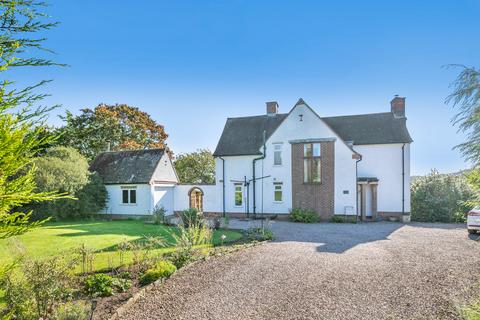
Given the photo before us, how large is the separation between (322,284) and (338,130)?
62.5 ft

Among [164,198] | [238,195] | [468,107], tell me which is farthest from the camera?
[164,198]

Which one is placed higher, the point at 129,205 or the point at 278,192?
the point at 278,192

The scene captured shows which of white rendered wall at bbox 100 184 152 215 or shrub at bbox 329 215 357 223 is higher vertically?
white rendered wall at bbox 100 184 152 215

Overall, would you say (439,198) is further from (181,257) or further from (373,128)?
(181,257)

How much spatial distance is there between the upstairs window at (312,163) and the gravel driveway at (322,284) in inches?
394

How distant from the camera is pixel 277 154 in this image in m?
22.8

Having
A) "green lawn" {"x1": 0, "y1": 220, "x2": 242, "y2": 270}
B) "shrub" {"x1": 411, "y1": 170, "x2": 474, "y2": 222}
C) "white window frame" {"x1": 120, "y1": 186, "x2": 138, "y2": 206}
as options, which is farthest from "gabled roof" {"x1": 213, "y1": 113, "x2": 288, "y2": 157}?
"shrub" {"x1": 411, "y1": 170, "x2": 474, "y2": 222}

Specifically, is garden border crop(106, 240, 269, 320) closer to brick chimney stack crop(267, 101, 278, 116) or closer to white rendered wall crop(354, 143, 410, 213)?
white rendered wall crop(354, 143, 410, 213)

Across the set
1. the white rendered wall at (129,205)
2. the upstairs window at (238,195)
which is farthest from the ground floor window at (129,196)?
the upstairs window at (238,195)

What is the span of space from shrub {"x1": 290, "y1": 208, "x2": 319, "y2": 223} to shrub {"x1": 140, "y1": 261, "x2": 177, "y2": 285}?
1394 cm

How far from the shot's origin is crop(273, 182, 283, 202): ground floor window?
73.7 feet

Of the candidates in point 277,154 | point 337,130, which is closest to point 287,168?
point 277,154

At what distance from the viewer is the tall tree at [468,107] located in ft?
16.2

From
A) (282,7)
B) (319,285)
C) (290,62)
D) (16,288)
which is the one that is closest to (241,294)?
(319,285)
